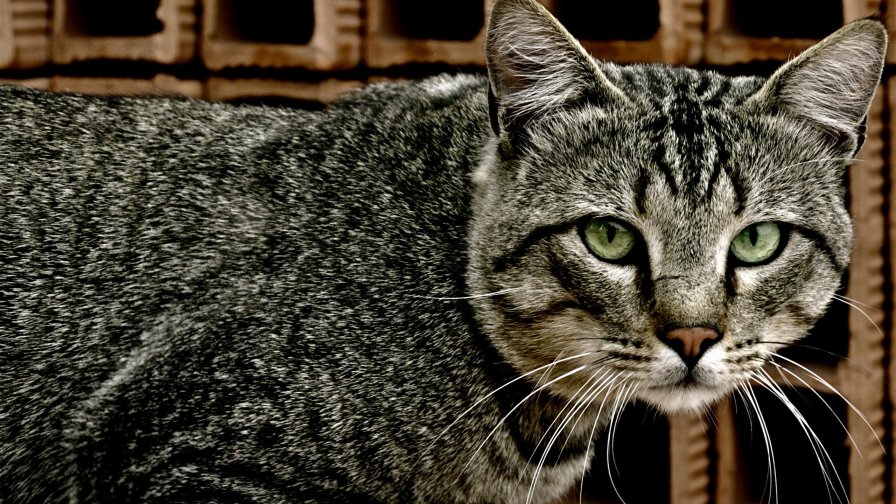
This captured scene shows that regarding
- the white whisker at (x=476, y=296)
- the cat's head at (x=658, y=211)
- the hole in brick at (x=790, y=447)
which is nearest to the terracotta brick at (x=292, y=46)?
the cat's head at (x=658, y=211)

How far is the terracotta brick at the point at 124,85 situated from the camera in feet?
6.10

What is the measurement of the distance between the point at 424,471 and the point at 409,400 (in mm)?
123

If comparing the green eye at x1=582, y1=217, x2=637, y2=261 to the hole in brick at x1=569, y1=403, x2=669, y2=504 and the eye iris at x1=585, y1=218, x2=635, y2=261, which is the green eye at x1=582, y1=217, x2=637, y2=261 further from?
the hole in brick at x1=569, y1=403, x2=669, y2=504

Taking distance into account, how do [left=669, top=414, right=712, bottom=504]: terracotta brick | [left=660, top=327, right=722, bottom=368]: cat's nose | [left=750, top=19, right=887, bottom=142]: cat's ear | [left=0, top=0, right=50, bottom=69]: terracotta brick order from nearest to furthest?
[left=660, top=327, right=722, bottom=368]: cat's nose < [left=750, top=19, right=887, bottom=142]: cat's ear < [left=669, top=414, right=712, bottom=504]: terracotta brick < [left=0, top=0, right=50, bottom=69]: terracotta brick

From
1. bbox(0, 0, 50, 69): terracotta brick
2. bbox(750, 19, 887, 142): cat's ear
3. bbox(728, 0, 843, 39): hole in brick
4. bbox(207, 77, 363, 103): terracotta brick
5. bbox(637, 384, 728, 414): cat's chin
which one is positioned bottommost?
bbox(637, 384, 728, 414): cat's chin

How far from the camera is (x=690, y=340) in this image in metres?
1.26

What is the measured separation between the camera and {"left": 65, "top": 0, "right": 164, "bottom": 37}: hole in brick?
1.96 meters

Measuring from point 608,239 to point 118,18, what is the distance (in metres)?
1.37

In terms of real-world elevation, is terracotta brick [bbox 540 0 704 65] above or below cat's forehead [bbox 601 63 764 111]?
above

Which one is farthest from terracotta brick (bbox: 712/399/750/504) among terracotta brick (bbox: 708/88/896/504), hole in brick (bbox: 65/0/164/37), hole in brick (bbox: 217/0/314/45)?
hole in brick (bbox: 65/0/164/37)

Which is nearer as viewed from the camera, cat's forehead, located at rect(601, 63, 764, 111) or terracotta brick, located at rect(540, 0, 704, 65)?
cat's forehead, located at rect(601, 63, 764, 111)

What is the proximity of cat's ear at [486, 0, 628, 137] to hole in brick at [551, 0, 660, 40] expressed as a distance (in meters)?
0.50

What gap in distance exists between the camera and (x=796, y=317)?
4.70 feet

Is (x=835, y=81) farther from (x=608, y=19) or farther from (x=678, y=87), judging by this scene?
(x=608, y=19)
